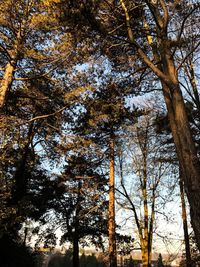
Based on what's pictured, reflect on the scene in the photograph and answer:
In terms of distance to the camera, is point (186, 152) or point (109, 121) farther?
point (109, 121)

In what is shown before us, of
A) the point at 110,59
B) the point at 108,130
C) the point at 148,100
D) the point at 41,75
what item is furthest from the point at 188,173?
the point at 148,100

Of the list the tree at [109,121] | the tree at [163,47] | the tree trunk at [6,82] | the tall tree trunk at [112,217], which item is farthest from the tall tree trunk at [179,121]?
the tall tree trunk at [112,217]

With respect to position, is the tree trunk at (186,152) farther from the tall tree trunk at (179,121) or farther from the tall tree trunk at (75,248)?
the tall tree trunk at (75,248)

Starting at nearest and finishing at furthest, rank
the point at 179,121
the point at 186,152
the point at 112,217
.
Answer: the point at 186,152 < the point at 179,121 < the point at 112,217

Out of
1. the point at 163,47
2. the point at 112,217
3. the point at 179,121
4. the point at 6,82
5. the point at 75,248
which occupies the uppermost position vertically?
the point at 6,82

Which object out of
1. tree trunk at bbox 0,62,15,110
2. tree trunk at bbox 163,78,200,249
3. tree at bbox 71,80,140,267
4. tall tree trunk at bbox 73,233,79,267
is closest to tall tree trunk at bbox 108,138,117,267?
tree at bbox 71,80,140,267

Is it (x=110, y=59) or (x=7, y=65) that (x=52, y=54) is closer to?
(x=7, y=65)

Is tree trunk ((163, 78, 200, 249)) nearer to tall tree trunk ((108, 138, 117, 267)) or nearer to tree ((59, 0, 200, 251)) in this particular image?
tree ((59, 0, 200, 251))

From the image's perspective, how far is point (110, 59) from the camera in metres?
8.52

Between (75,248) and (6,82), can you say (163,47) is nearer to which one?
(6,82)

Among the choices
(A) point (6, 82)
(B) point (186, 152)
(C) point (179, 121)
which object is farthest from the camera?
(A) point (6, 82)

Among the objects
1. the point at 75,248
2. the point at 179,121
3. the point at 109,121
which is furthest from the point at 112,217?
the point at 75,248

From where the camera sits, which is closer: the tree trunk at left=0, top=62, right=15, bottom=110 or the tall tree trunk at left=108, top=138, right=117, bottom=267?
the tree trunk at left=0, top=62, right=15, bottom=110

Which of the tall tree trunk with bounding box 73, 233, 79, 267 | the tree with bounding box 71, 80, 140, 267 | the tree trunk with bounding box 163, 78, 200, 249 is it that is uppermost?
the tree with bounding box 71, 80, 140, 267
